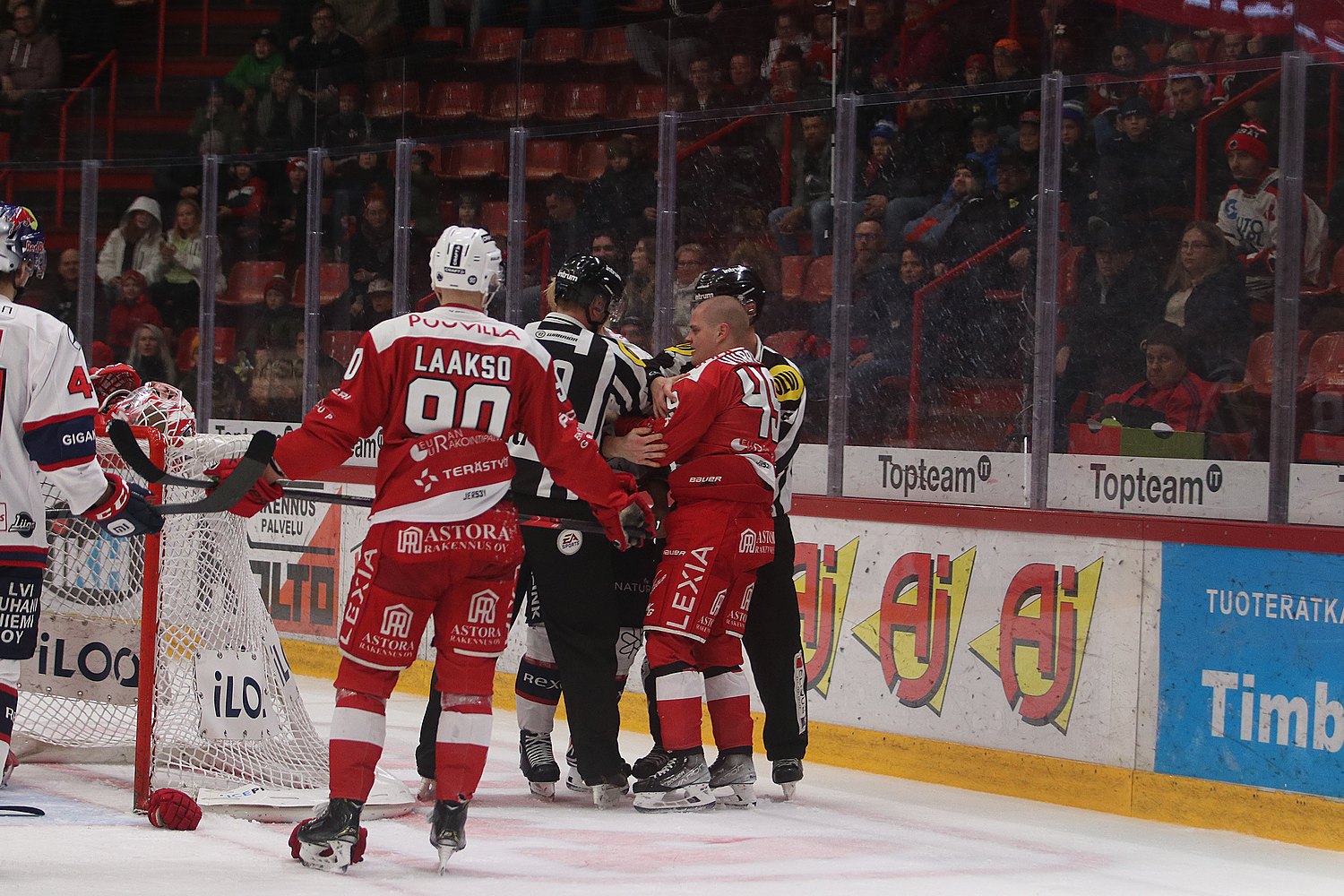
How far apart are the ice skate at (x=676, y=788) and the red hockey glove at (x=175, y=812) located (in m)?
1.33

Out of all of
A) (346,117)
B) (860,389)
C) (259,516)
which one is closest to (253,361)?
(259,516)

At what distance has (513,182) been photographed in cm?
770

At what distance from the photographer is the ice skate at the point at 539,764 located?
17.0 ft

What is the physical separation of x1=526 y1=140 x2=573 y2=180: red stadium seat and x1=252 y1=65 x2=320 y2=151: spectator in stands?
5.05 ft

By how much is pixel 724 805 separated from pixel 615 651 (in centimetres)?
60

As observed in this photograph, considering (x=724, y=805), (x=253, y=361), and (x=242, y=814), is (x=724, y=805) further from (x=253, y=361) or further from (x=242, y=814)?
(x=253, y=361)

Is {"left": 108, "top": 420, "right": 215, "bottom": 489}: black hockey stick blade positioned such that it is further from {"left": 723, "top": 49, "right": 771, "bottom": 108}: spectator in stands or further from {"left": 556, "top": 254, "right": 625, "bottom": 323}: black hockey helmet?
{"left": 723, "top": 49, "right": 771, "bottom": 108}: spectator in stands

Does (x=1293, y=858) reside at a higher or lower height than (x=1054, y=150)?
lower

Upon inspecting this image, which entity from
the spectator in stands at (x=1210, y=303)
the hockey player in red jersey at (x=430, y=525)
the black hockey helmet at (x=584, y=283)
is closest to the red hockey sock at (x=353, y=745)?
the hockey player in red jersey at (x=430, y=525)

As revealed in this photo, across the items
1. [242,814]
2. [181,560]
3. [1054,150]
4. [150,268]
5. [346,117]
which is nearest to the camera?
[242,814]

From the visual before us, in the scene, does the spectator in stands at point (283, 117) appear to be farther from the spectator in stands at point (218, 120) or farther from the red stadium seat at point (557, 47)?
the red stadium seat at point (557, 47)

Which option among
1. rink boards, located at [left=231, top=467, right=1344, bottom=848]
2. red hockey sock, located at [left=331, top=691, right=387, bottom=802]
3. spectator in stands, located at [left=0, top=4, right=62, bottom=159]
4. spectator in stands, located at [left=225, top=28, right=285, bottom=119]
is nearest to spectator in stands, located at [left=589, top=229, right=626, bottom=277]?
rink boards, located at [left=231, top=467, right=1344, bottom=848]

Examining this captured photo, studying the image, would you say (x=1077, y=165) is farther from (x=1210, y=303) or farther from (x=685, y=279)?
(x=685, y=279)

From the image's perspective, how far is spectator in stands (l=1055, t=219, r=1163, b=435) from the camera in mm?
5641
